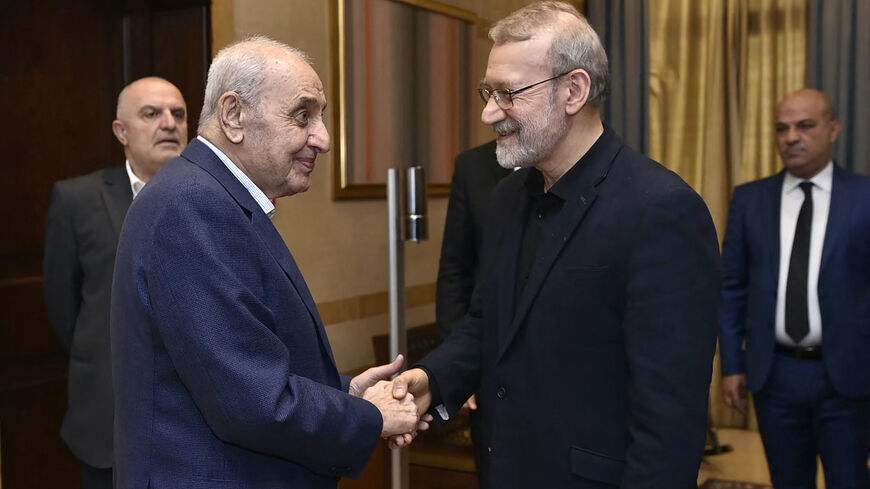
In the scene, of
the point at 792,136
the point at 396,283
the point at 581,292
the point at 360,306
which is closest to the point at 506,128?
the point at 581,292

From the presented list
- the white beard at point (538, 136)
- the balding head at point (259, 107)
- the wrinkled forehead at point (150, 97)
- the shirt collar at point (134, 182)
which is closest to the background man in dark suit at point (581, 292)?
the white beard at point (538, 136)

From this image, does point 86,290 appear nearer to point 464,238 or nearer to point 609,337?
point 464,238

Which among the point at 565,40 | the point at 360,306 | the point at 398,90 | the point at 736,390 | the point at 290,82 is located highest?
the point at 398,90

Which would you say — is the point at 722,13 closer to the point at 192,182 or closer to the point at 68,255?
the point at 68,255

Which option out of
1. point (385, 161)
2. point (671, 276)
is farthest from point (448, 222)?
point (671, 276)

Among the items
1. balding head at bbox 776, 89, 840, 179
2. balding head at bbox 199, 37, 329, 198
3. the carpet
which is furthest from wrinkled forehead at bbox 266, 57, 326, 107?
the carpet

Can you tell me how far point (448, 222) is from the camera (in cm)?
316

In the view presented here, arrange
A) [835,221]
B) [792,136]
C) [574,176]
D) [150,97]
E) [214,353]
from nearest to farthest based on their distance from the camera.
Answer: [214,353] → [574,176] → [150,97] → [835,221] → [792,136]

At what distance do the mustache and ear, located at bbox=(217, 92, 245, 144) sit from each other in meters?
0.62

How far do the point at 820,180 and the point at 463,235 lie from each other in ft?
4.87

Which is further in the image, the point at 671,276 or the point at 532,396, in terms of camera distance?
the point at 532,396

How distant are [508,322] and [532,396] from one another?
0.56 ft

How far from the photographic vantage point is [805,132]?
3445 mm

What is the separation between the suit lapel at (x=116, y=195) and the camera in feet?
9.39
